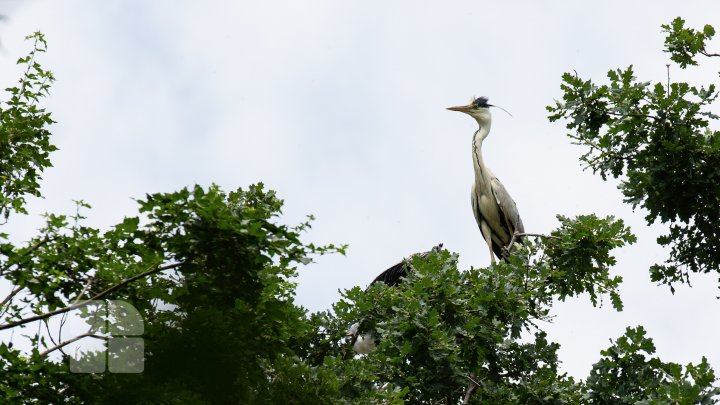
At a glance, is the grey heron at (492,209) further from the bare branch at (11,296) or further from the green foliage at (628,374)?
the bare branch at (11,296)

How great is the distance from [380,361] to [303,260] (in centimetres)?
354

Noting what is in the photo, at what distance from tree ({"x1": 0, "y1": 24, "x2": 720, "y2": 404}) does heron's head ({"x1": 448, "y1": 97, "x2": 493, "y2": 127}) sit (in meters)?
5.60

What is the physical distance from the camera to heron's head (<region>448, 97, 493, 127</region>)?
17.4 m

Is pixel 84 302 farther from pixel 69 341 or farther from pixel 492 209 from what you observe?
pixel 492 209

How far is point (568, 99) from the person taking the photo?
1052cm

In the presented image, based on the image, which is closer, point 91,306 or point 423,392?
point 91,306

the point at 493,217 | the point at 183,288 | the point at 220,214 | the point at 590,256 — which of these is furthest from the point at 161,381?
the point at 493,217

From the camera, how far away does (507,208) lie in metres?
16.1

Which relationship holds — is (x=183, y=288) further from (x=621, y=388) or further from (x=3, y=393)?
(x=621, y=388)

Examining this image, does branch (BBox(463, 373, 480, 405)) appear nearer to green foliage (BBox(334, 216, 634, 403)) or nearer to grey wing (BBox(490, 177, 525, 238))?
green foliage (BBox(334, 216, 634, 403))

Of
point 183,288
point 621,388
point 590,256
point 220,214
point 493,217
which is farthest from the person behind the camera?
point 493,217

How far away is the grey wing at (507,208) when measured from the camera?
16125mm
